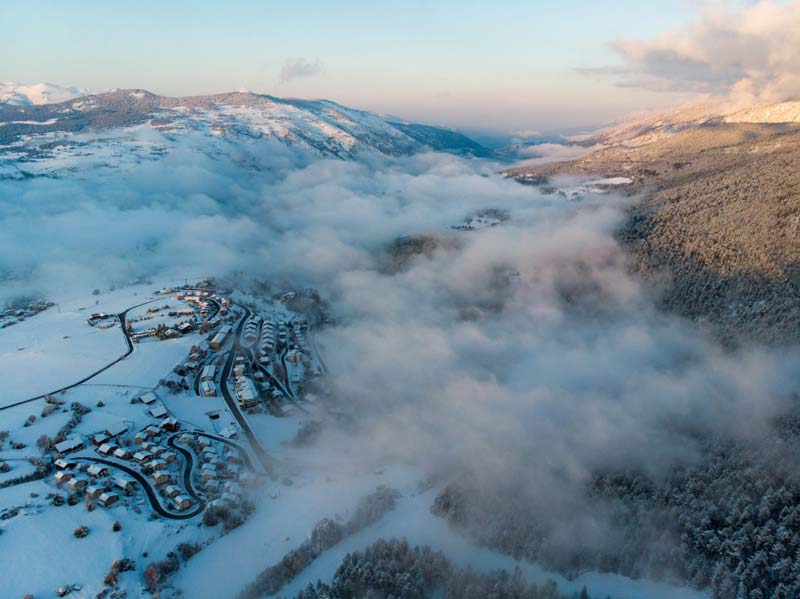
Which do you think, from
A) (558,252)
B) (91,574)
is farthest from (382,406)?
(558,252)

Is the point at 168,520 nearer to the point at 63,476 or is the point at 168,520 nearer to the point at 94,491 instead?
the point at 94,491

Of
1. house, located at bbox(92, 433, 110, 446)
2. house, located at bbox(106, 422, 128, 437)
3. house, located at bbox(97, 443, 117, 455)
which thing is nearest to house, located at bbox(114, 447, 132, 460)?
house, located at bbox(97, 443, 117, 455)

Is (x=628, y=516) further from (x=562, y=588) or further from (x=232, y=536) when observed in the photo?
(x=232, y=536)

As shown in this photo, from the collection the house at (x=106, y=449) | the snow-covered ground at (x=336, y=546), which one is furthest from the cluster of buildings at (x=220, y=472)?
the house at (x=106, y=449)

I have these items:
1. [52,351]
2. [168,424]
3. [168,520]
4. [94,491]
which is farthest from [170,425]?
[52,351]

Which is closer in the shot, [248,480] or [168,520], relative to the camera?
[168,520]

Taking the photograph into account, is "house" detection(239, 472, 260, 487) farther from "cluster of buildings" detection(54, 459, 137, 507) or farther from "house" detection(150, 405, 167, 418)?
"house" detection(150, 405, 167, 418)

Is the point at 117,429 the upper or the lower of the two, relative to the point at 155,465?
upper
